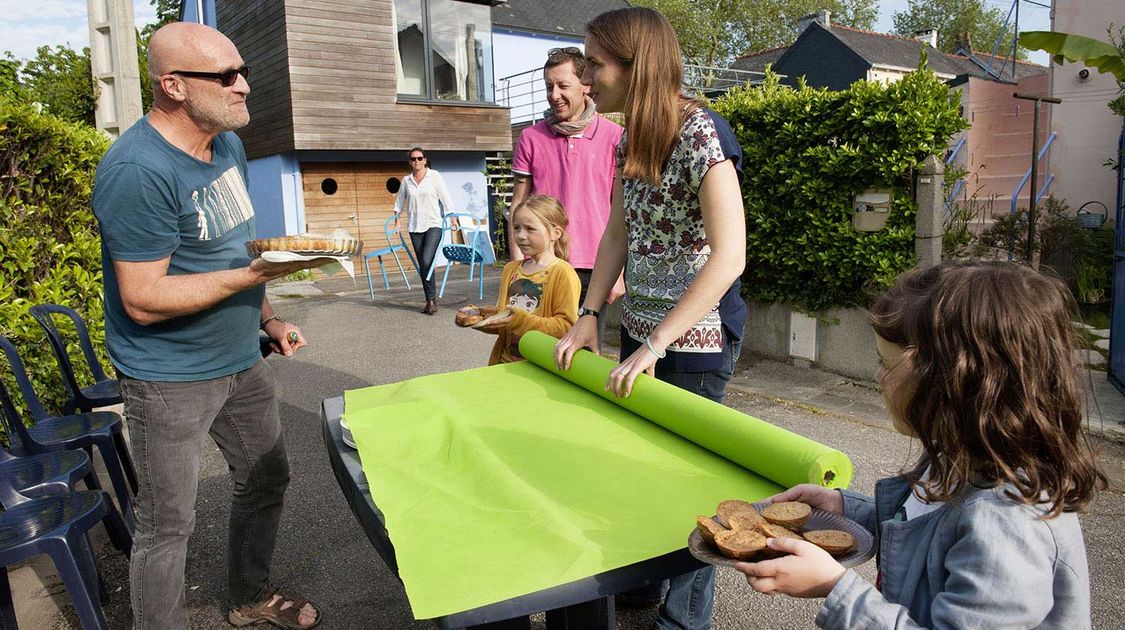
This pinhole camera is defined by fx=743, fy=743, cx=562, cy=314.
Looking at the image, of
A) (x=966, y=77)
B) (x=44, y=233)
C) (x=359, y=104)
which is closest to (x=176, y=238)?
(x=44, y=233)

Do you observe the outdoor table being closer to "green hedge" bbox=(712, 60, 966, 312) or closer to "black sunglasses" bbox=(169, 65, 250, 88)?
"black sunglasses" bbox=(169, 65, 250, 88)

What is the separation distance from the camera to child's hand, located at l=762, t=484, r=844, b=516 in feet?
5.04

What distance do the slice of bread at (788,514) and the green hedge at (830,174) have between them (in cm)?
485

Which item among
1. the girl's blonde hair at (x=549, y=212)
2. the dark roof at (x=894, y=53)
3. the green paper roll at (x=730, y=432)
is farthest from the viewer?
the dark roof at (x=894, y=53)

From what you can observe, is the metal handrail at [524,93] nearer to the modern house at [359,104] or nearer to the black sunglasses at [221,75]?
the modern house at [359,104]

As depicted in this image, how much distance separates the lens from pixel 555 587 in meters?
1.32

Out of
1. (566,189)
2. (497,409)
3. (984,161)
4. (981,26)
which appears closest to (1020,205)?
(984,161)

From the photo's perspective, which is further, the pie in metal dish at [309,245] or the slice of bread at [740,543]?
the pie in metal dish at [309,245]

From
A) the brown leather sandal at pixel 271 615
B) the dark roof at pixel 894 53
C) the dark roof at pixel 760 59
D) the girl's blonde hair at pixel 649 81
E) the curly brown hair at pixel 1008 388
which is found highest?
the dark roof at pixel 760 59

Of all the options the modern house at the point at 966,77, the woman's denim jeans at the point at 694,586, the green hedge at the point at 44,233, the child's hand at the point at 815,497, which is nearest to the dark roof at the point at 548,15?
the modern house at the point at 966,77

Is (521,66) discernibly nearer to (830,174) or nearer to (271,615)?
(830,174)

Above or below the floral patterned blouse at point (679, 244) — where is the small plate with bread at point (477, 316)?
below

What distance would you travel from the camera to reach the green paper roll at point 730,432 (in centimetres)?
165

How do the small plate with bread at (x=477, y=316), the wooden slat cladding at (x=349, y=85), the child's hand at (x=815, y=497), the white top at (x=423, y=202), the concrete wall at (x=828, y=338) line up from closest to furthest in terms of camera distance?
1. the child's hand at (x=815, y=497)
2. the small plate with bread at (x=477, y=316)
3. the concrete wall at (x=828, y=338)
4. the white top at (x=423, y=202)
5. the wooden slat cladding at (x=349, y=85)
